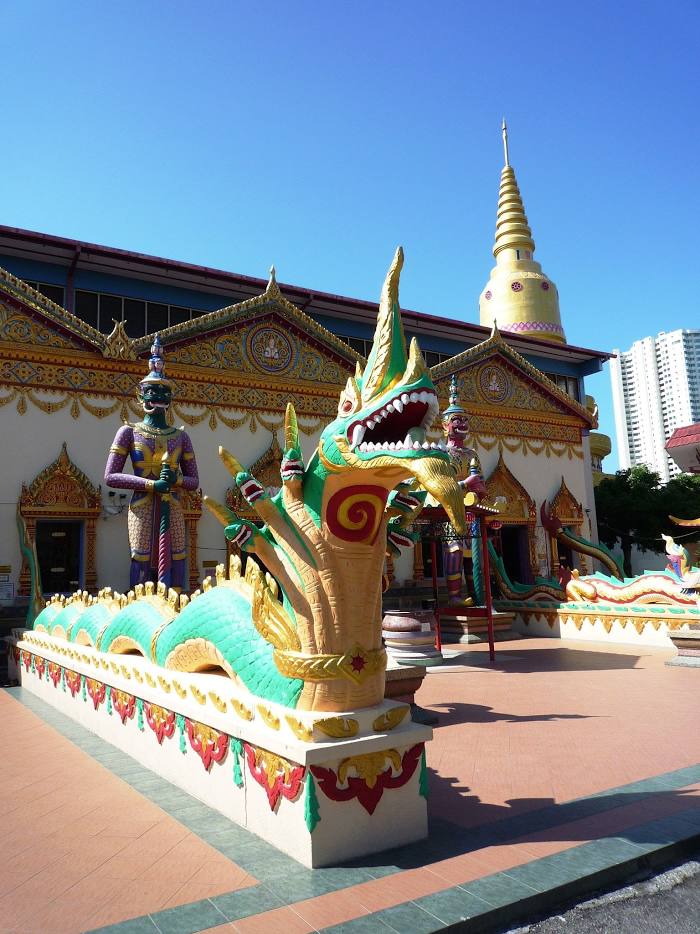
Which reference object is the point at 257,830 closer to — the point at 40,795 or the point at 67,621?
the point at 40,795

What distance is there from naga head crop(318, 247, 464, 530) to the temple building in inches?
252

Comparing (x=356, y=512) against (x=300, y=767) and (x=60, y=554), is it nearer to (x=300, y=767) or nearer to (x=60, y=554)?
(x=300, y=767)

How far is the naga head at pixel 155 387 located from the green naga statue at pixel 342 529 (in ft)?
18.6

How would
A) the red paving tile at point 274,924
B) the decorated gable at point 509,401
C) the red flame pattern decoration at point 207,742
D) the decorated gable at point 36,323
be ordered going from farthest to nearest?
the decorated gable at point 509,401 < the decorated gable at point 36,323 < the red flame pattern decoration at point 207,742 < the red paving tile at point 274,924

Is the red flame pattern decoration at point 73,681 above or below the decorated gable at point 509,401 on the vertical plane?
below

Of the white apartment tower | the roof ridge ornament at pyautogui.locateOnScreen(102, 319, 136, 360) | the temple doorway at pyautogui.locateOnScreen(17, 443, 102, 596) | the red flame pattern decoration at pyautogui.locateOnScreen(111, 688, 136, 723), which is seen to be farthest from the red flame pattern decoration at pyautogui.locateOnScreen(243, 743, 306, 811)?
the white apartment tower

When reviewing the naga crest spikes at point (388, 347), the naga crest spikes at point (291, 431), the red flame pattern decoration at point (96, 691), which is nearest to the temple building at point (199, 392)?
the red flame pattern decoration at point (96, 691)

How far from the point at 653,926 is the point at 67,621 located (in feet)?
21.9

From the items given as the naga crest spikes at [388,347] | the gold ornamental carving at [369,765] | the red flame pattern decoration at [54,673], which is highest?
the naga crest spikes at [388,347]

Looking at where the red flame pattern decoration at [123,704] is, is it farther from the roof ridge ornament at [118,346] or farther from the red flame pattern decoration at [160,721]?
the roof ridge ornament at [118,346]

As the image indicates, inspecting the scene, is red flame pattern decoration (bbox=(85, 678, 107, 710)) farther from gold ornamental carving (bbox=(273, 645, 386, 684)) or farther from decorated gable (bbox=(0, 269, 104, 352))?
decorated gable (bbox=(0, 269, 104, 352))

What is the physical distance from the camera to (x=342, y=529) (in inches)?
138

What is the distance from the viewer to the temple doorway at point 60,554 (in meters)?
11.4

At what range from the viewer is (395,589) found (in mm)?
14570
